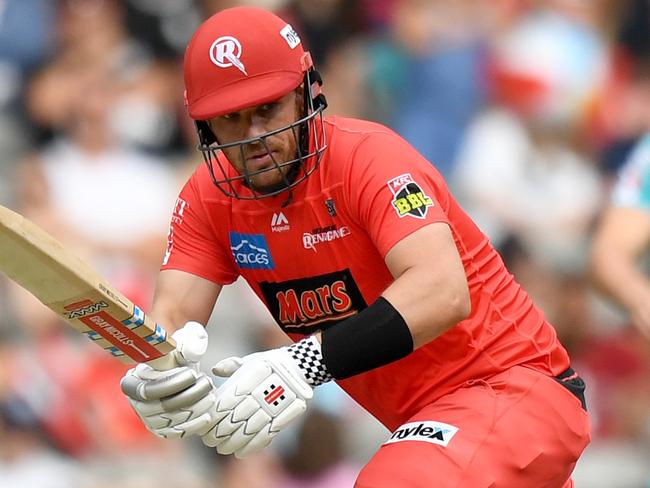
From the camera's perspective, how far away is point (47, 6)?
761 centimetres

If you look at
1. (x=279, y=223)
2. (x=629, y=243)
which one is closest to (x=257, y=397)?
(x=279, y=223)

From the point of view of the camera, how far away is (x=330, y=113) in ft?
26.2

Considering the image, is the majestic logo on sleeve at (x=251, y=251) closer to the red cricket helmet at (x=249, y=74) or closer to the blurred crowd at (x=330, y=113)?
the red cricket helmet at (x=249, y=74)

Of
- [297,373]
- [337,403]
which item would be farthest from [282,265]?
[337,403]

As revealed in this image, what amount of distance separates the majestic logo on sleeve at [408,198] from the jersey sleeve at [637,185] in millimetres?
2388

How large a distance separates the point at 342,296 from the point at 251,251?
0.35 meters

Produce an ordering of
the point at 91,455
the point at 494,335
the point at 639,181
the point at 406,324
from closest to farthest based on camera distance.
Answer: the point at 406,324
the point at 494,335
the point at 639,181
the point at 91,455

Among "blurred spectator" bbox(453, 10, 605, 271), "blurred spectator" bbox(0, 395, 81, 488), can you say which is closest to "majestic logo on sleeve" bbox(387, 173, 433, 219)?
"blurred spectator" bbox(0, 395, 81, 488)

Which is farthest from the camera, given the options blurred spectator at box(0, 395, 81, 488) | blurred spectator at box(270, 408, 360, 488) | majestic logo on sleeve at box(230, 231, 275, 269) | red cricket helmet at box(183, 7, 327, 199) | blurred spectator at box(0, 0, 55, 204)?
blurred spectator at box(0, 0, 55, 204)

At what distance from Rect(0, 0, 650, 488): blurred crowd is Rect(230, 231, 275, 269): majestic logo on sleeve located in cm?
289

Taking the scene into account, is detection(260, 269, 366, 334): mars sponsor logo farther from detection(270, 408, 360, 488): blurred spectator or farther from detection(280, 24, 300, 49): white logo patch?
detection(270, 408, 360, 488): blurred spectator

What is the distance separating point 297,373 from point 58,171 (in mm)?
4053

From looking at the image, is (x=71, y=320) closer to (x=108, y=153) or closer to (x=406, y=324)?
(x=406, y=324)

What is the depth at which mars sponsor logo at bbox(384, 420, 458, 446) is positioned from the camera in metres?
3.86
